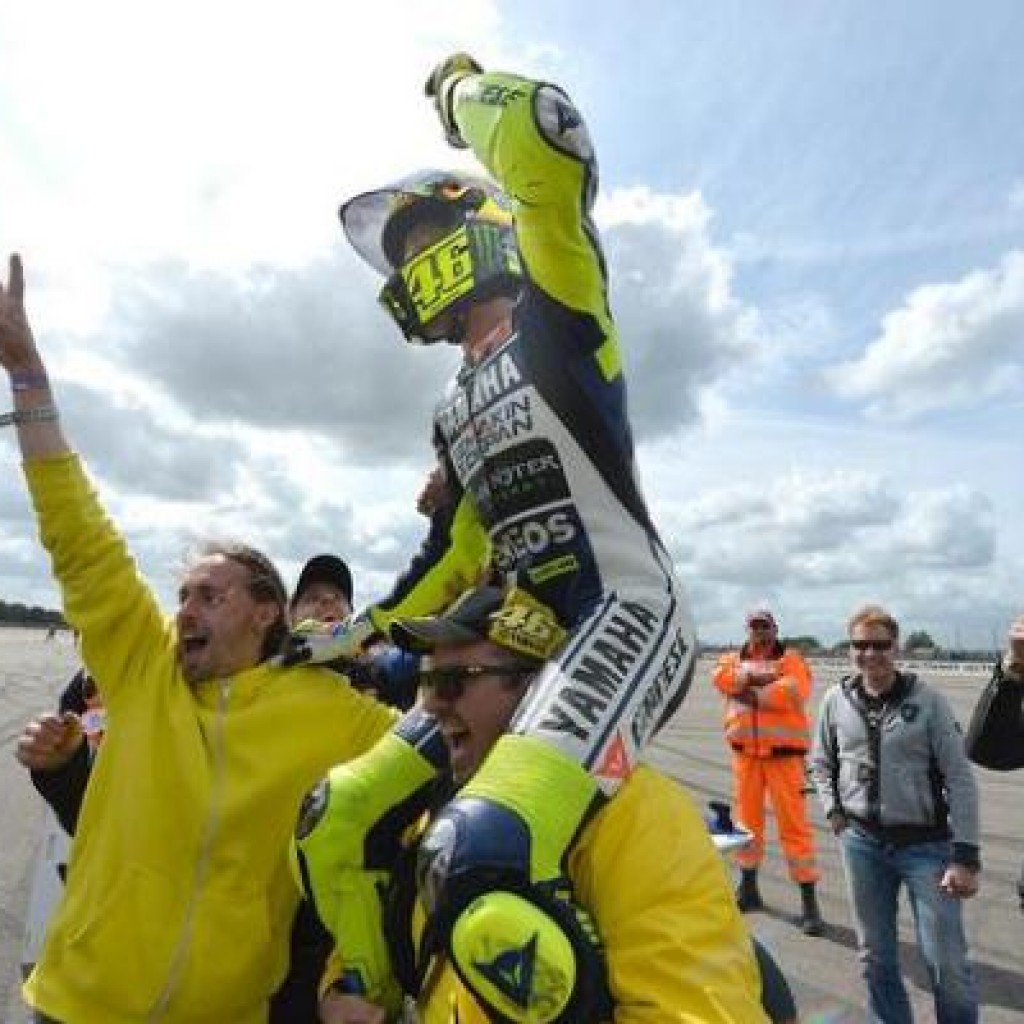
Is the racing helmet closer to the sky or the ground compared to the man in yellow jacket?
closer to the sky

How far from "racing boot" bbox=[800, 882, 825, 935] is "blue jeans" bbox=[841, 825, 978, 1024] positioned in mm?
1749

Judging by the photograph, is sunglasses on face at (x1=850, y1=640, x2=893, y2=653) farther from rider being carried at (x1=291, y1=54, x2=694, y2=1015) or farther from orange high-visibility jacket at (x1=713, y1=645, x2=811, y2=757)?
rider being carried at (x1=291, y1=54, x2=694, y2=1015)

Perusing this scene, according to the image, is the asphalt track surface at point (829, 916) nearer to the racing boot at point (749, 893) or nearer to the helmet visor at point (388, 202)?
the racing boot at point (749, 893)

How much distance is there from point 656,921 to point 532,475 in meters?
1.08

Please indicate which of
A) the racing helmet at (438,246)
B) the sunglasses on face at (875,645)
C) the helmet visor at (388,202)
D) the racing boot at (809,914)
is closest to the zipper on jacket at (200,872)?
the racing helmet at (438,246)

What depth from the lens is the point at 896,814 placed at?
17.3ft

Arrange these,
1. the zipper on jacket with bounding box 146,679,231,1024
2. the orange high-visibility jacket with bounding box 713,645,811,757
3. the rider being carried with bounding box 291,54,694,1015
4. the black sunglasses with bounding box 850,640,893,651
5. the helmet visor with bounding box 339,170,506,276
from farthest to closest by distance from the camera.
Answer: the orange high-visibility jacket with bounding box 713,645,811,757
the black sunglasses with bounding box 850,640,893,651
the helmet visor with bounding box 339,170,506,276
the zipper on jacket with bounding box 146,679,231,1024
the rider being carried with bounding box 291,54,694,1015

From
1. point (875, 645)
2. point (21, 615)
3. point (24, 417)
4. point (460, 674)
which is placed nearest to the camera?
point (460, 674)

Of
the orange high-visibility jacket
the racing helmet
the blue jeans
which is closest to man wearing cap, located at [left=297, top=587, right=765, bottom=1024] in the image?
the racing helmet

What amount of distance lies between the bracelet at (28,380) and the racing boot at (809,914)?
605 cm

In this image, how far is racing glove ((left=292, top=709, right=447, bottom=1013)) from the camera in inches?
92.4

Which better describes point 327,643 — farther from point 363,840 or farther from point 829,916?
point 829,916

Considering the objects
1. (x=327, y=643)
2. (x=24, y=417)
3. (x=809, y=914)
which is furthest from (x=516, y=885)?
(x=809, y=914)

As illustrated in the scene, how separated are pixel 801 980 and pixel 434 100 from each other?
207 inches
